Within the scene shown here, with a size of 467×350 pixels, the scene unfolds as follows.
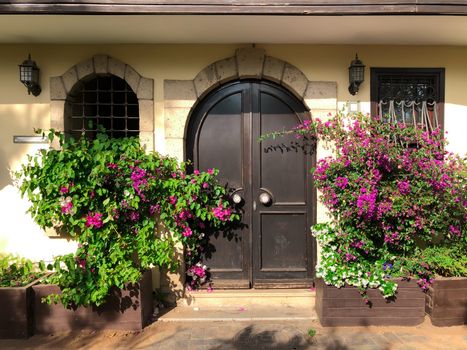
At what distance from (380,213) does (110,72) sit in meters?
3.31

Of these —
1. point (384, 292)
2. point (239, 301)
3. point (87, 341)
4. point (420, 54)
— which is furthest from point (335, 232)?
point (87, 341)

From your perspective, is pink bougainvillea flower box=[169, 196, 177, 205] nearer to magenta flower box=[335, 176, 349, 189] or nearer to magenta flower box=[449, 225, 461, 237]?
magenta flower box=[335, 176, 349, 189]

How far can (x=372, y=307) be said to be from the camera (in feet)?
12.6

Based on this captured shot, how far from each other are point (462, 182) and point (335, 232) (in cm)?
145

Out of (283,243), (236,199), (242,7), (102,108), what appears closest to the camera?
(242,7)

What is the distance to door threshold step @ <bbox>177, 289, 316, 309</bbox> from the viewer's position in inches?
173

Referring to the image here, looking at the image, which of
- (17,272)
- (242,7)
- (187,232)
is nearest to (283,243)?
(187,232)

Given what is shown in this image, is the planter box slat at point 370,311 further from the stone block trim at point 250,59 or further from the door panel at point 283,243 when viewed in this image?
the stone block trim at point 250,59

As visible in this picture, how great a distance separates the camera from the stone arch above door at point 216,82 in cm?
440

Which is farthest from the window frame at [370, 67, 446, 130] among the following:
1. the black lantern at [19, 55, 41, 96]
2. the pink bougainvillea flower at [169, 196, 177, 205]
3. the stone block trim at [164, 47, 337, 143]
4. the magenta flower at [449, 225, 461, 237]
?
the black lantern at [19, 55, 41, 96]

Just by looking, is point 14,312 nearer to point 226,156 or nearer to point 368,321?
point 226,156

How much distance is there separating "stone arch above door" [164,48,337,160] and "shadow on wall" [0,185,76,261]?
1.69 m

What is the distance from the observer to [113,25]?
12.6 feet

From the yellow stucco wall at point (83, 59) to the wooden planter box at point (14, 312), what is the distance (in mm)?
806
